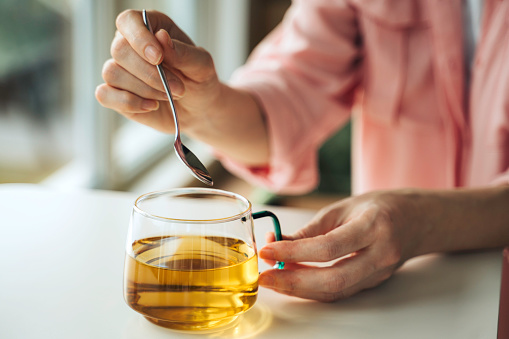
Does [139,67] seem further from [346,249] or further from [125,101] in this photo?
[346,249]

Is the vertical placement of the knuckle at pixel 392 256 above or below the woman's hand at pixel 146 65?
below

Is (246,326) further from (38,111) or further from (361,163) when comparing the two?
(38,111)

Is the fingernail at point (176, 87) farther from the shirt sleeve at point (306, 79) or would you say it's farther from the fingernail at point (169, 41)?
the shirt sleeve at point (306, 79)

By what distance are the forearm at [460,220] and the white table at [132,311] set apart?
0.02 m

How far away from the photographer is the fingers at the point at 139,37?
22.0 inches

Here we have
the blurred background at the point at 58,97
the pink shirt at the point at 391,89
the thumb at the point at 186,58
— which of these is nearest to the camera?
the thumb at the point at 186,58

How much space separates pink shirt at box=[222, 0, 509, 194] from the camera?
1.03 metres

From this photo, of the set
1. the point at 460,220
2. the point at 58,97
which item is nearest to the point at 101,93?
the point at 460,220

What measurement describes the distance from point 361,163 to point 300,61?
10.9 inches

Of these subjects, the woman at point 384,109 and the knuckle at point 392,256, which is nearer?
the knuckle at point 392,256

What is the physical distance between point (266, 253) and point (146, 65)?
23cm

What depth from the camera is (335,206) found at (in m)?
0.66

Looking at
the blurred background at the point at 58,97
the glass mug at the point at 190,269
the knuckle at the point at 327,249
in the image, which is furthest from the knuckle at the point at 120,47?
the blurred background at the point at 58,97

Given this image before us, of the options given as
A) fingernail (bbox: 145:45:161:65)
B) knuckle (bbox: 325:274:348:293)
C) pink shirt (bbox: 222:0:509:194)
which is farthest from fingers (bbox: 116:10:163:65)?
pink shirt (bbox: 222:0:509:194)
